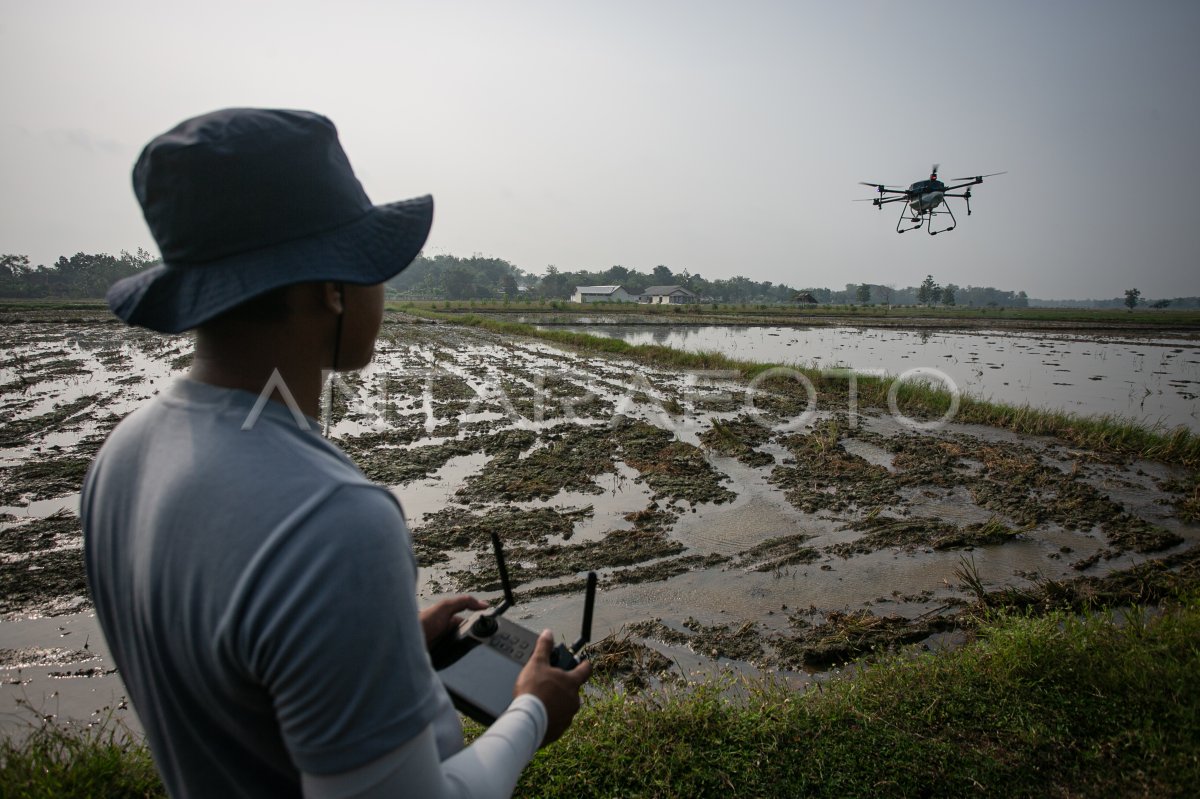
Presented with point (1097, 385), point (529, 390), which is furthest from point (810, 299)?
point (529, 390)

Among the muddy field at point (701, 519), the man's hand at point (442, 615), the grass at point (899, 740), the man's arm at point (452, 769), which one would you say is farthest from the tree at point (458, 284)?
the man's arm at point (452, 769)

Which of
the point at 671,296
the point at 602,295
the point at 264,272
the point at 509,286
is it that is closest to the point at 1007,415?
the point at 264,272

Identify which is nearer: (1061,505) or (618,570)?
(618,570)

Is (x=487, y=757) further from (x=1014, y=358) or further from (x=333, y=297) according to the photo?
(x=1014, y=358)

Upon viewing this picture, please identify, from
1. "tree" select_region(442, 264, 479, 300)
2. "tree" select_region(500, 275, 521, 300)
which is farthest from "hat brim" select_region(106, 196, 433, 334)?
"tree" select_region(500, 275, 521, 300)

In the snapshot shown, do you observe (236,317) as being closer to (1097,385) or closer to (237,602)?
(237,602)

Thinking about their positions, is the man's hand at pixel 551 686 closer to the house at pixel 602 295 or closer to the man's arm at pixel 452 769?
the man's arm at pixel 452 769
